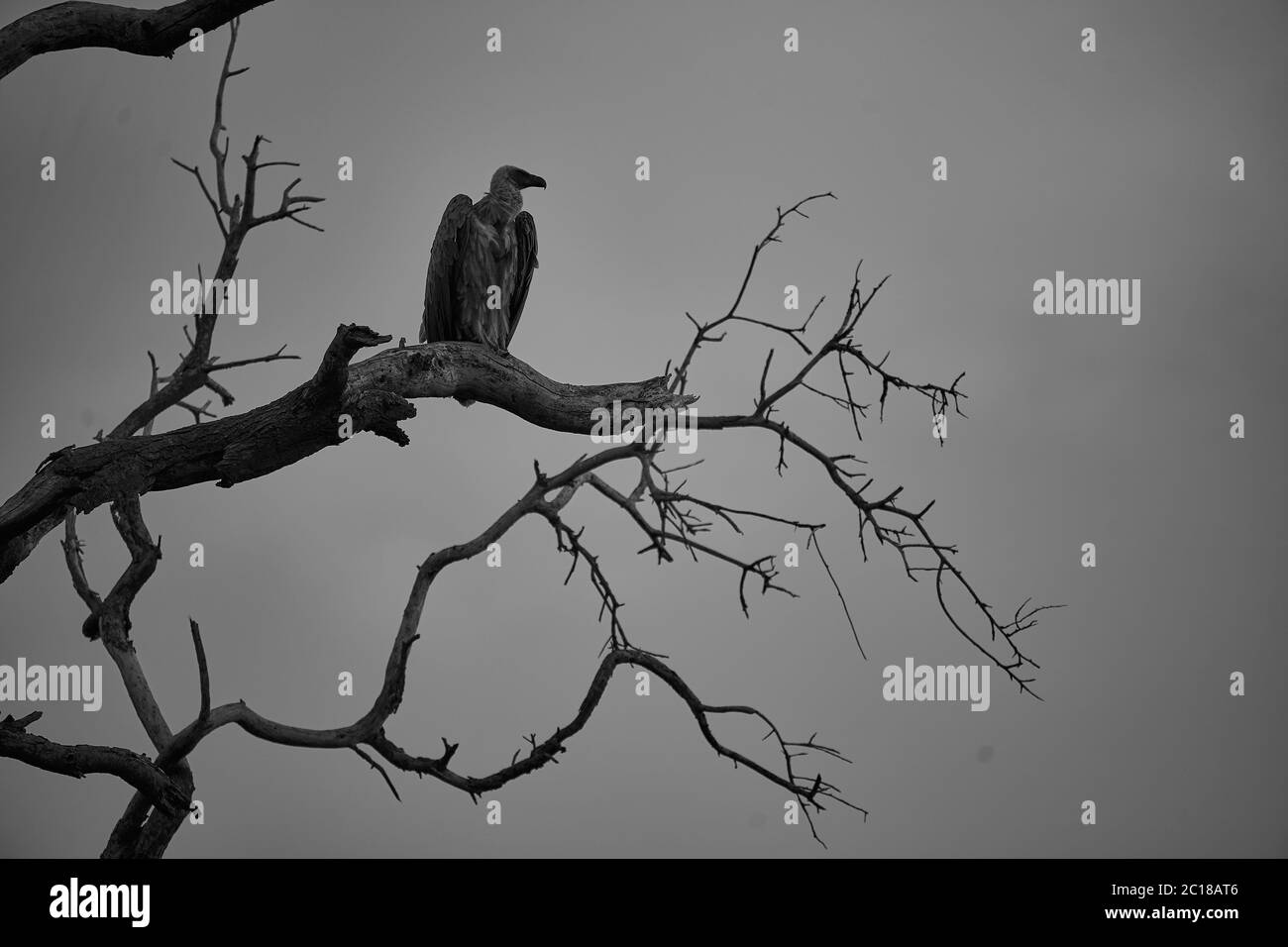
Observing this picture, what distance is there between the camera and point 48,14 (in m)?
3.76

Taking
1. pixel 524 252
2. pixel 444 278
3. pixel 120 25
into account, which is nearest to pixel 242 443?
pixel 120 25

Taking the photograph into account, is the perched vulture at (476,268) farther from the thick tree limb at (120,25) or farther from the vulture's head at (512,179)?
the thick tree limb at (120,25)

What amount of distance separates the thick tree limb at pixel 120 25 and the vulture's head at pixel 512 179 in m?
3.01

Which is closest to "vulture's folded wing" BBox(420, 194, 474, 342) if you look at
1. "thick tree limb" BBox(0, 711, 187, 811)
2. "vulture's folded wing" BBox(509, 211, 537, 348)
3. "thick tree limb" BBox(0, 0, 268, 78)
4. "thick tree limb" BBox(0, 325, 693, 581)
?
"vulture's folded wing" BBox(509, 211, 537, 348)

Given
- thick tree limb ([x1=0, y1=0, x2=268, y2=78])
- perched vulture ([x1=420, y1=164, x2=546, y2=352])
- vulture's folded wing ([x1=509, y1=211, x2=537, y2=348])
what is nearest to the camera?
thick tree limb ([x1=0, y1=0, x2=268, y2=78])

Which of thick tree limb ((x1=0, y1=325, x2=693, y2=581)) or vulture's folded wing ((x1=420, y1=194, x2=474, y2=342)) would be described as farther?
vulture's folded wing ((x1=420, y1=194, x2=474, y2=342))

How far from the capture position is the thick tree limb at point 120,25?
373 cm

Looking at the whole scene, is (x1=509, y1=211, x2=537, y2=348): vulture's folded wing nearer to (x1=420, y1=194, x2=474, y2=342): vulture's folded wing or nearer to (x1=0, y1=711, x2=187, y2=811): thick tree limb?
(x1=420, y1=194, x2=474, y2=342): vulture's folded wing

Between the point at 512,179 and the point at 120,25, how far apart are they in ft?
10.6

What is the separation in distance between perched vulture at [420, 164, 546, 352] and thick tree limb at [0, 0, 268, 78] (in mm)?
2684

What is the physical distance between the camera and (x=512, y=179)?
684cm

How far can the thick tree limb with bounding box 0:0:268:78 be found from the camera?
3.73 m

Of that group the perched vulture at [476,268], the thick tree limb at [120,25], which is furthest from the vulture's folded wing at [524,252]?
the thick tree limb at [120,25]

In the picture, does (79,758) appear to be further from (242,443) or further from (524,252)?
(524,252)
